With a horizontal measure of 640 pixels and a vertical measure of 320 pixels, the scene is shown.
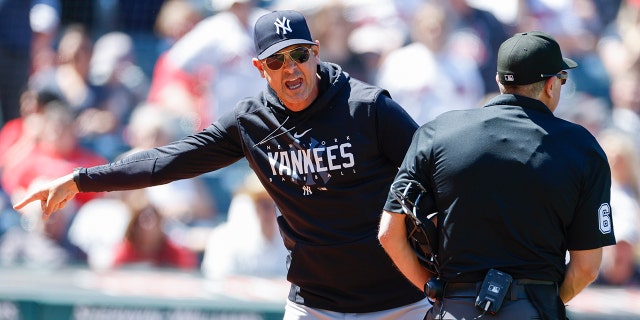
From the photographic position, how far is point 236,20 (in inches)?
322

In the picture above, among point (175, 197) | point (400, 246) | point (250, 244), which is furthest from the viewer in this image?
point (175, 197)

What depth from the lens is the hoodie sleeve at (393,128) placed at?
367 centimetres

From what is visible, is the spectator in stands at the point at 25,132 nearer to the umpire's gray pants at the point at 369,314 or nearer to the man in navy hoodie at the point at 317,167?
the man in navy hoodie at the point at 317,167

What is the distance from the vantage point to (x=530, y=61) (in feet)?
9.88

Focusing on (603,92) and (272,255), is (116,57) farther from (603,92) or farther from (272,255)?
(603,92)

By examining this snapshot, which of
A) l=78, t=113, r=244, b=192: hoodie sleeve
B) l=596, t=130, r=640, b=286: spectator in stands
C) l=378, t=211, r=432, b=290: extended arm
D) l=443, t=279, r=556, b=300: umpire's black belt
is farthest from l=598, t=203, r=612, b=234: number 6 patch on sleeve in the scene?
l=596, t=130, r=640, b=286: spectator in stands

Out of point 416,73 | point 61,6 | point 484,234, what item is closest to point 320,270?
point 484,234

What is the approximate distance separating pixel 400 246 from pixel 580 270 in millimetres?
588

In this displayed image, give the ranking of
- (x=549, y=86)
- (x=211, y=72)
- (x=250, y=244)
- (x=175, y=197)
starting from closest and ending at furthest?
(x=549, y=86) < (x=250, y=244) < (x=175, y=197) < (x=211, y=72)

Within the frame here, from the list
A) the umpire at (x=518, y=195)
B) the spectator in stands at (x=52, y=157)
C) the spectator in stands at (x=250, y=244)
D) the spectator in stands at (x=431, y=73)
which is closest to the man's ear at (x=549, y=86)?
the umpire at (x=518, y=195)

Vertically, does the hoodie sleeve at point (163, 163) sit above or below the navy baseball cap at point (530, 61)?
below

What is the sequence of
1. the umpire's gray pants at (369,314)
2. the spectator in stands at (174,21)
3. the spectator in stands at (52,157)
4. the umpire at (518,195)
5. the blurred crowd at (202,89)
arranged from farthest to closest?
the spectator in stands at (174,21), the spectator in stands at (52,157), the blurred crowd at (202,89), the umpire's gray pants at (369,314), the umpire at (518,195)

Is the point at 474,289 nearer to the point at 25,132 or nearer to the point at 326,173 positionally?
the point at 326,173

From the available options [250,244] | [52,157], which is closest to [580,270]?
[250,244]
